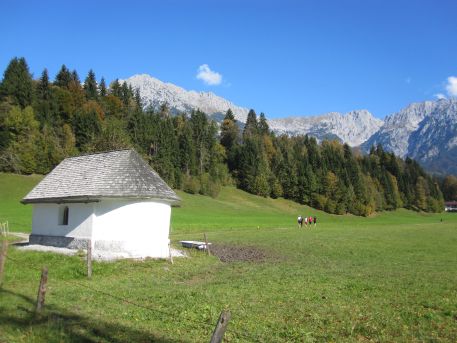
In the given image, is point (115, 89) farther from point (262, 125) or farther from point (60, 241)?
point (60, 241)

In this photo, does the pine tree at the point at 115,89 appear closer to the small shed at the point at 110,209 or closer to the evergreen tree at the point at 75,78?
the evergreen tree at the point at 75,78

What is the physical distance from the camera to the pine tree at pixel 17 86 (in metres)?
101

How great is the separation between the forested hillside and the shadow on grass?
73161 mm

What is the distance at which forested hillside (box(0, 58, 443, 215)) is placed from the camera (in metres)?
90.7

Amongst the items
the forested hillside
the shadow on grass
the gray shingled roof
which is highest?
the forested hillside

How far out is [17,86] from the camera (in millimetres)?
103188

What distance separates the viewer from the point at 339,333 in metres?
10.6

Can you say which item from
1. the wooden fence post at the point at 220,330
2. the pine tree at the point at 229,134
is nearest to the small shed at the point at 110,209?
the wooden fence post at the point at 220,330

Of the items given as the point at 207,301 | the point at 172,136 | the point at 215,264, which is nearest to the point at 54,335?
the point at 207,301

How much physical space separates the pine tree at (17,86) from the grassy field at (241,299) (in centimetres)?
8788

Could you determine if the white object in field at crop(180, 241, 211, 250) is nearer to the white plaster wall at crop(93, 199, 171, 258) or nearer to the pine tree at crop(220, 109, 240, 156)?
the white plaster wall at crop(93, 199, 171, 258)

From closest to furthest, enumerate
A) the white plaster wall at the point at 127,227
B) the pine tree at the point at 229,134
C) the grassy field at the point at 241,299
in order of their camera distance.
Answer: the grassy field at the point at 241,299
the white plaster wall at the point at 127,227
the pine tree at the point at 229,134

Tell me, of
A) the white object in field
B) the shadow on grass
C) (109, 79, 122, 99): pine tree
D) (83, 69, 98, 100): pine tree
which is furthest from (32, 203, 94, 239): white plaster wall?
(109, 79, 122, 99): pine tree

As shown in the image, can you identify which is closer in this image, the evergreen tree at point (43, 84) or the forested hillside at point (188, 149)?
the forested hillside at point (188, 149)
